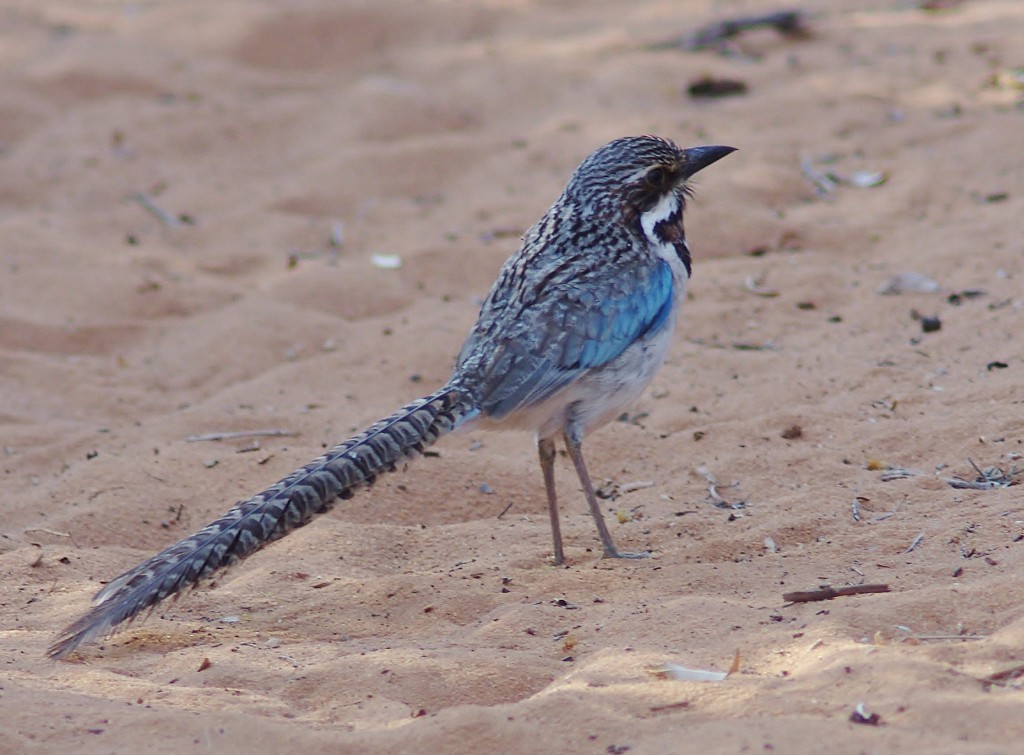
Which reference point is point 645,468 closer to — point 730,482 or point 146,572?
point 730,482

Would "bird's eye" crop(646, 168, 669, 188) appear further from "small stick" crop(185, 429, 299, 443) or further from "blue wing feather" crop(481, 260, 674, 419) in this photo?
"small stick" crop(185, 429, 299, 443)

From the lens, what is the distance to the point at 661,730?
382cm

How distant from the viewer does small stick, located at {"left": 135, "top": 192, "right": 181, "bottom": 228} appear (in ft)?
31.4

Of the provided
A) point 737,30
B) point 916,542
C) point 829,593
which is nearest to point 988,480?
point 916,542

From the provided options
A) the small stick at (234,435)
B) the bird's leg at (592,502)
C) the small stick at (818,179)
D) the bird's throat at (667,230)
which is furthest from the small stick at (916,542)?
the small stick at (818,179)

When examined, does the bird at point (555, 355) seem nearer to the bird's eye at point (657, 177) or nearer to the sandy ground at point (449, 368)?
the bird's eye at point (657, 177)

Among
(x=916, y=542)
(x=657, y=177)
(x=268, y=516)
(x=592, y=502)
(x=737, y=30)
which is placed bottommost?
(x=916, y=542)

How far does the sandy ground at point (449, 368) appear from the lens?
421cm

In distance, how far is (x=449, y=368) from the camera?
7395 mm

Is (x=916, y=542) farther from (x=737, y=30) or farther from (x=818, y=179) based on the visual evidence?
(x=737, y=30)

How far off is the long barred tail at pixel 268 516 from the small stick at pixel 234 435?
5.73 ft

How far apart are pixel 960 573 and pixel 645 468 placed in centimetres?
189

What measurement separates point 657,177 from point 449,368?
1857 mm

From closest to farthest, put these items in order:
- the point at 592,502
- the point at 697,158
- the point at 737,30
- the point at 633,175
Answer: the point at 592,502, the point at 633,175, the point at 697,158, the point at 737,30
